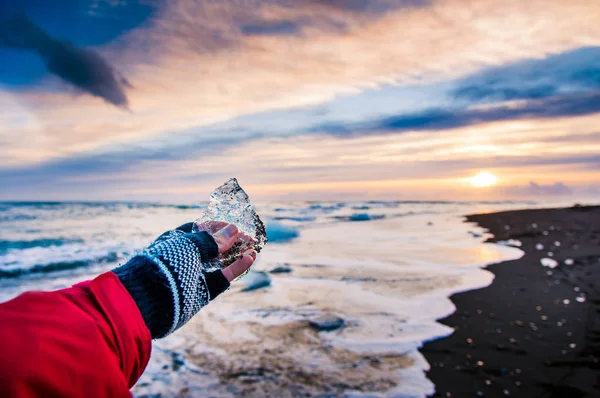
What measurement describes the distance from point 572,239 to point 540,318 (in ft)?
31.8

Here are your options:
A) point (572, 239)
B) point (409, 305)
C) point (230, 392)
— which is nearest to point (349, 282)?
point (409, 305)

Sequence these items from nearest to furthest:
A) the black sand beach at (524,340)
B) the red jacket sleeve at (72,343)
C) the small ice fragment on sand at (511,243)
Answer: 1. the red jacket sleeve at (72,343)
2. the black sand beach at (524,340)
3. the small ice fragment on sand at (511,243)

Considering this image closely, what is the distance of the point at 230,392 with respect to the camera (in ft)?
10.7

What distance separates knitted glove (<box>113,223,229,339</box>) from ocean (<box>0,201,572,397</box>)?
95.8 inches

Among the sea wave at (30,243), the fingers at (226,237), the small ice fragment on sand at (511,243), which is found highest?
the fingers at (226,237)

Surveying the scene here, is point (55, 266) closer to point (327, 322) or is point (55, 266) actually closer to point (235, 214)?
point (327, 322)

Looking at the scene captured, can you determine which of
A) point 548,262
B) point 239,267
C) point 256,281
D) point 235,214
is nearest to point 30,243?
point 256,281

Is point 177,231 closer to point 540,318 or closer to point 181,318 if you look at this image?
point 181,318

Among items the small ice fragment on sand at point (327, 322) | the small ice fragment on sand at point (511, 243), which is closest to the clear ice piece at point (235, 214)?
the small ice fragment on sand at point (327, 322)

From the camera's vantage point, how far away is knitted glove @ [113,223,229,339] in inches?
40.1

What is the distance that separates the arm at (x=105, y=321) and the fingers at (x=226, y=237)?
Answer: 0.12ft

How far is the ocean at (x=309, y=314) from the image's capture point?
3439 millimetres

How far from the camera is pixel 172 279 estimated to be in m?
1.08

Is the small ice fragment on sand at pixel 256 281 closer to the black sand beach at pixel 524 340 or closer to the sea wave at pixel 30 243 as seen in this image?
the black sand beach at pixel 524 340
